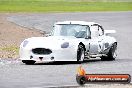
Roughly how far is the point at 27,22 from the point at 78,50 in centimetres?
2531

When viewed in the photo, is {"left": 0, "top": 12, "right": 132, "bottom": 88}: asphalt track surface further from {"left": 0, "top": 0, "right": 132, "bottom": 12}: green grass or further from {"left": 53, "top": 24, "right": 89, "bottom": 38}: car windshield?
{"left": 0, "top": 0, "right": 132, "bottom": 12}: green grass

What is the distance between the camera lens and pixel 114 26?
42.2m

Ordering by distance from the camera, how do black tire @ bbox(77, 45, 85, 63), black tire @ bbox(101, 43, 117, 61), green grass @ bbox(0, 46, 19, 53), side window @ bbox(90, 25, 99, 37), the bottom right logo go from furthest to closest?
green grass @ bbox(0, 46, 19, 53) → black tire @ bbox(101, 43, 117, 61) → side window @ bbox(90, 25, 99, 37) → black tire @ bbox(77, 45, 85, 63) → the bottom right logo

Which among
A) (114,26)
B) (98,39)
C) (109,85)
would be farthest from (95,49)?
(114,26)

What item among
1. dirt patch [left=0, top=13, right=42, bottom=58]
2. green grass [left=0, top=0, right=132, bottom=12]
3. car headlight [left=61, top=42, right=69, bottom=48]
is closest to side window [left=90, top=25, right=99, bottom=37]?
car headlight [left=61, top=42, right=69, bottom=48]

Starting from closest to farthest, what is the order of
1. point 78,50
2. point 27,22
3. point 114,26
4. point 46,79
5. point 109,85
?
point 109,85 → point 46,79 → point 78,50 → point 114,26 → point 27,22

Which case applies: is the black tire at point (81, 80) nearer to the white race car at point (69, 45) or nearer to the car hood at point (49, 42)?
the white race car at point (69, 45)

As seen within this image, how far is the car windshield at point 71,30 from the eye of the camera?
70.9 ft

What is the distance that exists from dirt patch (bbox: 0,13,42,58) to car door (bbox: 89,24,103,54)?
2906 mm

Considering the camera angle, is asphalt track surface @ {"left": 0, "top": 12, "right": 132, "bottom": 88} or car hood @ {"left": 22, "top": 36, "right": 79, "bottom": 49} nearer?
asphalt track surface @ {"left": 0, "top": 12, "right": 132, "bottom": 88}

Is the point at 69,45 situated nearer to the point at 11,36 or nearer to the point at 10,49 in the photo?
the point at 10,49

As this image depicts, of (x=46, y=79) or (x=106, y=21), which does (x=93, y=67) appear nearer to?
(x=46, y=79)

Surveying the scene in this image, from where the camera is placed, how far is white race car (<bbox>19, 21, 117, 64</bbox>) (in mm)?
20047

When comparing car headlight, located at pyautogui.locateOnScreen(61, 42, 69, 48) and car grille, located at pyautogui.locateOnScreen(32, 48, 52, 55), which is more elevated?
car headlight, located at pyautogui.locateOnScreen(61, 42, 69, 48)
